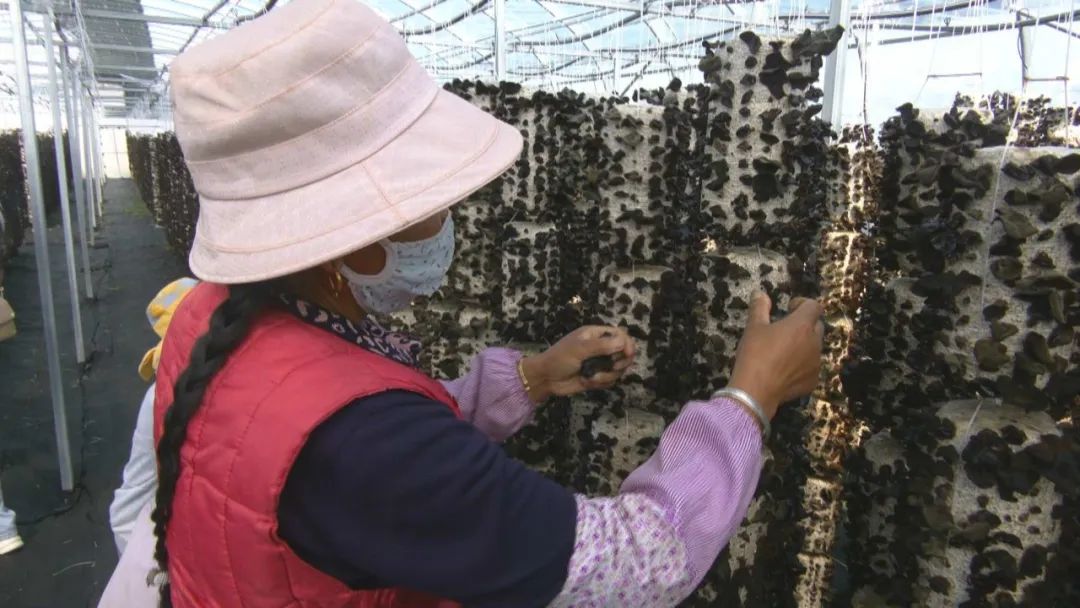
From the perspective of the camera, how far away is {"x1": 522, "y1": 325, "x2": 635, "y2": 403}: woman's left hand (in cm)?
129

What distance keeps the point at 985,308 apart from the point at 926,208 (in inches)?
7.5

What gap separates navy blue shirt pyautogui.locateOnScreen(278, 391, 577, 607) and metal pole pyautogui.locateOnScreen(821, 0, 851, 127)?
1.71m

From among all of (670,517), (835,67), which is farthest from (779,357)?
(835,67)

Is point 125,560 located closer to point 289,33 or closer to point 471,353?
point 289,33

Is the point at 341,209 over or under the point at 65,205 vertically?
over

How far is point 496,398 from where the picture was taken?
136cm

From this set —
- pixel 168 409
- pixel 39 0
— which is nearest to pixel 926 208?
pixel 168 409

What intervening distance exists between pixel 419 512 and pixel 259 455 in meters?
0.18

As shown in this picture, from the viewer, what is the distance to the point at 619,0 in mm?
7938

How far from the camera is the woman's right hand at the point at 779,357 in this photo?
94 cm

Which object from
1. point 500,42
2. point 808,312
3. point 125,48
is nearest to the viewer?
point 808,312

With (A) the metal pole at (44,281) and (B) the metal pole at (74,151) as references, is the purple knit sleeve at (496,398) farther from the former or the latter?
(B) the metal pole at (74,151)

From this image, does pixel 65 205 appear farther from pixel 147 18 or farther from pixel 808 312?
pixel 808 312

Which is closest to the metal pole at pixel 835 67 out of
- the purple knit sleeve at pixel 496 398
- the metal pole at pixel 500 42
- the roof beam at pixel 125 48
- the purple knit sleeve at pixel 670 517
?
the purple knit sleeve at pixel 496 398
